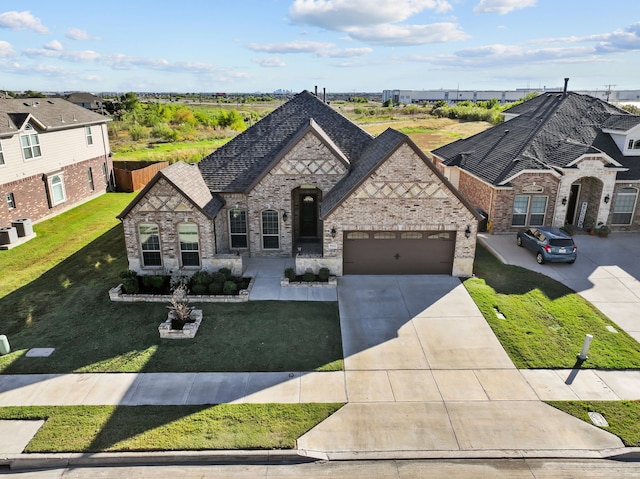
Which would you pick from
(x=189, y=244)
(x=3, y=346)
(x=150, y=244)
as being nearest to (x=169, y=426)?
(x=3, y=346)

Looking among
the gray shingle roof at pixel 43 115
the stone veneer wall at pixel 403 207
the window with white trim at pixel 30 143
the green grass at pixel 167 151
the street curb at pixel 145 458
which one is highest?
the gray shingle roof at pixel 43 115

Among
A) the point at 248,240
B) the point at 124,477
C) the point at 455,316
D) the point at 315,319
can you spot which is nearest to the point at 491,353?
the point at 455,316

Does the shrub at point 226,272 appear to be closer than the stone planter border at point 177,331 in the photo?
No

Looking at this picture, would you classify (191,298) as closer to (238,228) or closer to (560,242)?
(238,228)

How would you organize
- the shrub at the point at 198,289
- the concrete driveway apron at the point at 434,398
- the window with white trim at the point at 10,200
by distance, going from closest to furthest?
the concrete driveway apron at the point at 434,398, the shrub at the point at 198,289, the window with white trim at the point at 10,200

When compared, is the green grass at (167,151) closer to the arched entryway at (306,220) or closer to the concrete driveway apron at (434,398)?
A: the arched entryway at (306,220)

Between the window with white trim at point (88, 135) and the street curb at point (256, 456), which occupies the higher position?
the window with white trim at point (88, 135)

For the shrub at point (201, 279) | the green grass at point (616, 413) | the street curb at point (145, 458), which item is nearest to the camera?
the street curb at point (145, 458)

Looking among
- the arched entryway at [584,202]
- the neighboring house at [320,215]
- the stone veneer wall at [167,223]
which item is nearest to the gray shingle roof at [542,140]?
the arched entryway at [584,202]
